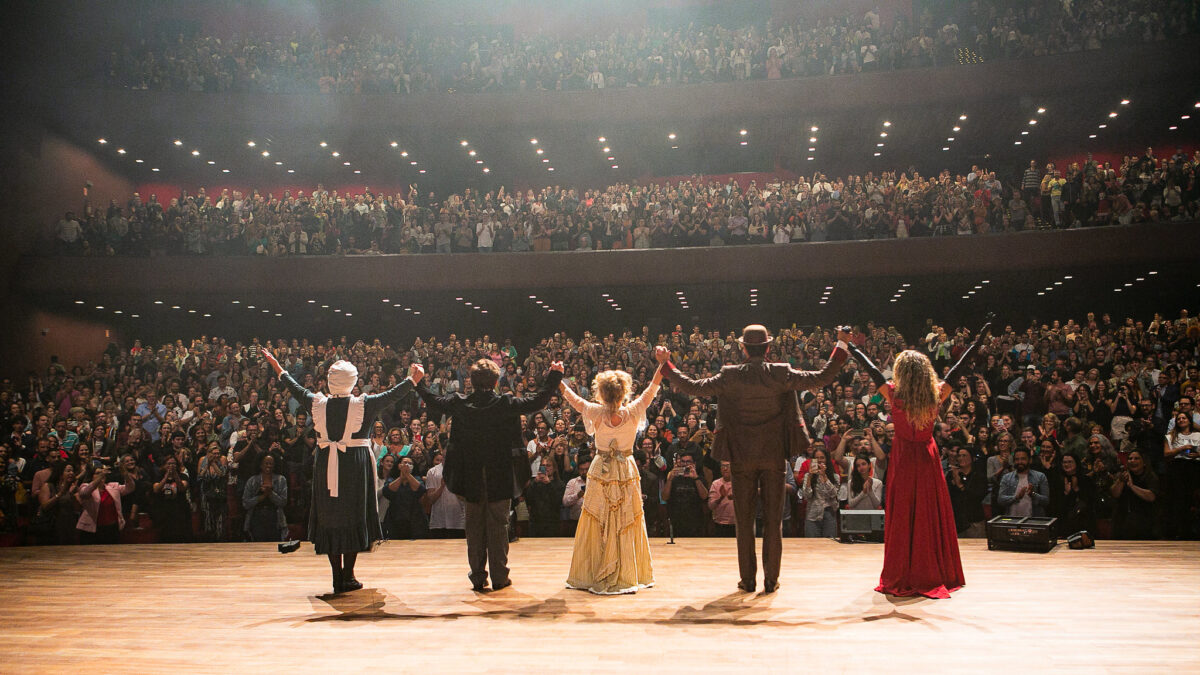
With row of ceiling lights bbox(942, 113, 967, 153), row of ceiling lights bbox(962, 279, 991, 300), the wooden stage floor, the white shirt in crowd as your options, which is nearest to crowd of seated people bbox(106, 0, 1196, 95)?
row of ceiling lights bbox(942, 113, 967, 153)

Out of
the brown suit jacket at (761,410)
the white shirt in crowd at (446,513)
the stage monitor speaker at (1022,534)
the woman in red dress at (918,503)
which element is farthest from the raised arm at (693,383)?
the white shirt in crowd at (446,513)

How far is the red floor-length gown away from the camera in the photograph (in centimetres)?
479

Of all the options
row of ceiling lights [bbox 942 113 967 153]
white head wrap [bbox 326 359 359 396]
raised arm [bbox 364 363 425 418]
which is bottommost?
raised arm [bbox 364 363 425 418]

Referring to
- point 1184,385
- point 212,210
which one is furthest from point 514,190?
point 1184,385

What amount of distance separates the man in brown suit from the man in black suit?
3.52 feet

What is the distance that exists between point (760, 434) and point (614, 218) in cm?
1122

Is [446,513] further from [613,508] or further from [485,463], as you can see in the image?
[613,508]

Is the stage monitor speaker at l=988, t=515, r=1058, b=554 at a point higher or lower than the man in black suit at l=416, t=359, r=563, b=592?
lower

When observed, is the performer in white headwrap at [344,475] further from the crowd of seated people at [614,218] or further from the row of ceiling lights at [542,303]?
the row of ceiling lights at [542,303]

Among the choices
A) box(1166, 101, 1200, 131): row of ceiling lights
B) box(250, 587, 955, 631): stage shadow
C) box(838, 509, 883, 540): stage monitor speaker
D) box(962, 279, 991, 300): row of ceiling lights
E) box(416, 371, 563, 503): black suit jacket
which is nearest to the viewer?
box(250, 587, 955, 631): stage shadow

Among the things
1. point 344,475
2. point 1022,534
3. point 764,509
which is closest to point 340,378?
point 344,475

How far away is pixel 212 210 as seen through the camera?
1631 centimetres

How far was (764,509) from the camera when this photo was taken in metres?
4.98

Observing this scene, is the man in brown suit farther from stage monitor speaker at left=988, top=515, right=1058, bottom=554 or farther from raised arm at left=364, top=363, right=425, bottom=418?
stage monitor speaker at left=988, top=515, right=1058, bottom=554
